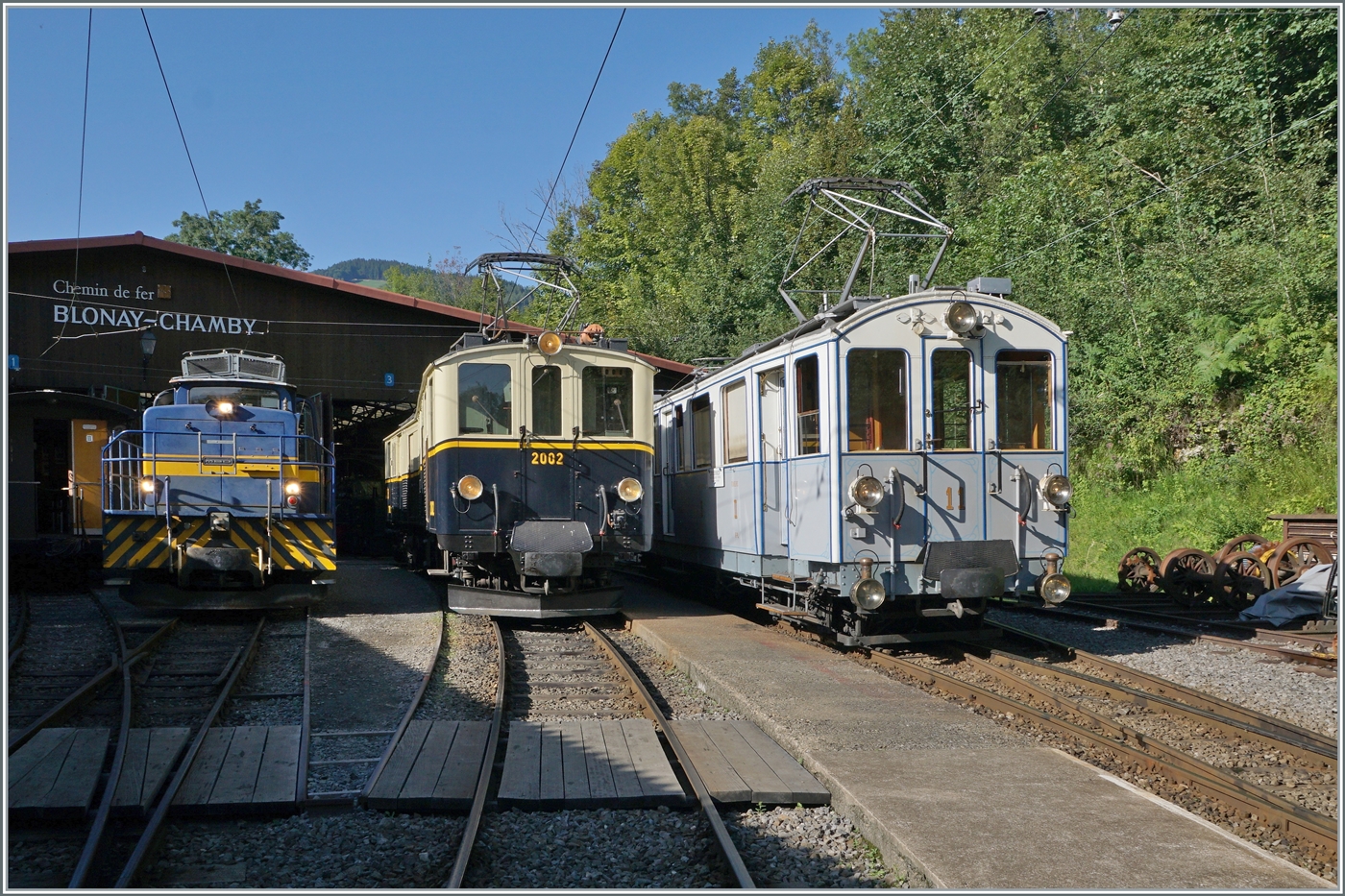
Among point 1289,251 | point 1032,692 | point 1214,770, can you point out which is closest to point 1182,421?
point 1289,251

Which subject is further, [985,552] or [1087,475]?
[1087,475]

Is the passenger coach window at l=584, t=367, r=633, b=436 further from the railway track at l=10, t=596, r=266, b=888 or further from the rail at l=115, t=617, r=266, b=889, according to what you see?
the rail at l=115, t=617, r=266, b=889

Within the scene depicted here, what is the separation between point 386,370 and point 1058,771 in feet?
67.7

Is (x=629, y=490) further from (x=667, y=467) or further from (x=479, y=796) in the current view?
(x=479, y=796)

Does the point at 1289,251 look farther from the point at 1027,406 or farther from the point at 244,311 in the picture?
the point at 244,311

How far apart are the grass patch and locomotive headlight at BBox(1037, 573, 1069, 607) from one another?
6.33 metres

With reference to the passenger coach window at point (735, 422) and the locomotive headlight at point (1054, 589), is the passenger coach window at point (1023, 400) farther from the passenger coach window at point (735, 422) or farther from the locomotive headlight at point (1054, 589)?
the passenger coach window at point (735, 422)

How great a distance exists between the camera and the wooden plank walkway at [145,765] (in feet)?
17.1

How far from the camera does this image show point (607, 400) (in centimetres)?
1227

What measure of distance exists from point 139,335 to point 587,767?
63.5 feet

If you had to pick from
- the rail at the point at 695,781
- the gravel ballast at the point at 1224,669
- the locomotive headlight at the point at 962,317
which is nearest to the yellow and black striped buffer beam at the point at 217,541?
the rail at the point at 695,781

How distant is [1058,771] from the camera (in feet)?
18.2

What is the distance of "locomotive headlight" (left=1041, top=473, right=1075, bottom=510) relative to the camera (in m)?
9.12

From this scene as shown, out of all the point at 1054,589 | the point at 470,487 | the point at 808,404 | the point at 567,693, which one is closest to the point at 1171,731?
the point at 1054,589
